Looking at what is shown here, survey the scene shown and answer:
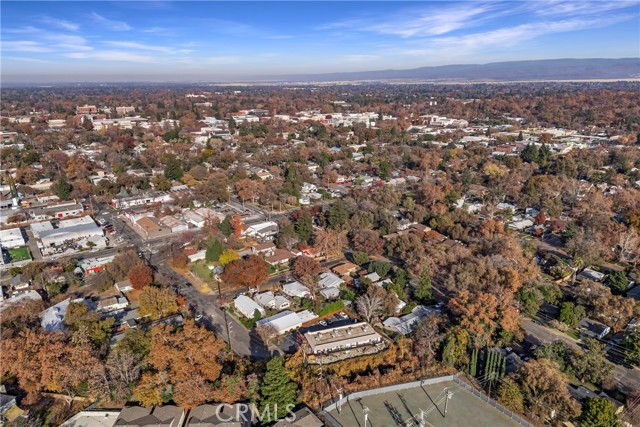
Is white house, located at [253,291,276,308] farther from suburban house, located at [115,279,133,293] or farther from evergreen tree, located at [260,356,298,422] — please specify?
suburban house, located at [115,279,133,293]

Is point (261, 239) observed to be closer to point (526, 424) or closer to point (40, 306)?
point (40, 306)

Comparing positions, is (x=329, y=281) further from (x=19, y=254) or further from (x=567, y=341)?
(x=19, y=254)

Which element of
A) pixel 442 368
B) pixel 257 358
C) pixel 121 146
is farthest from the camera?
pixel 121 146

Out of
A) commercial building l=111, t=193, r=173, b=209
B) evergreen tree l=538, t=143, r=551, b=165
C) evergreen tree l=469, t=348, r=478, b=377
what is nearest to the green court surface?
evergreen tree l=469, t=348, r=478, b=377

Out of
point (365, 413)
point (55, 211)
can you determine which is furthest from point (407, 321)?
point (55, 211)

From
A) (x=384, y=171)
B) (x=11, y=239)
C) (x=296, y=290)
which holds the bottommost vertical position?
(x=296, y=290)

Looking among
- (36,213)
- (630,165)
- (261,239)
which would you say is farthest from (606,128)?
(36,213)

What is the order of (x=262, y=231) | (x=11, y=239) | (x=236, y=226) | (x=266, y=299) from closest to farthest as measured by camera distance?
(x=266, y=299), (x=11, y=239), (x=236, y=226), (x=262, y=231)
